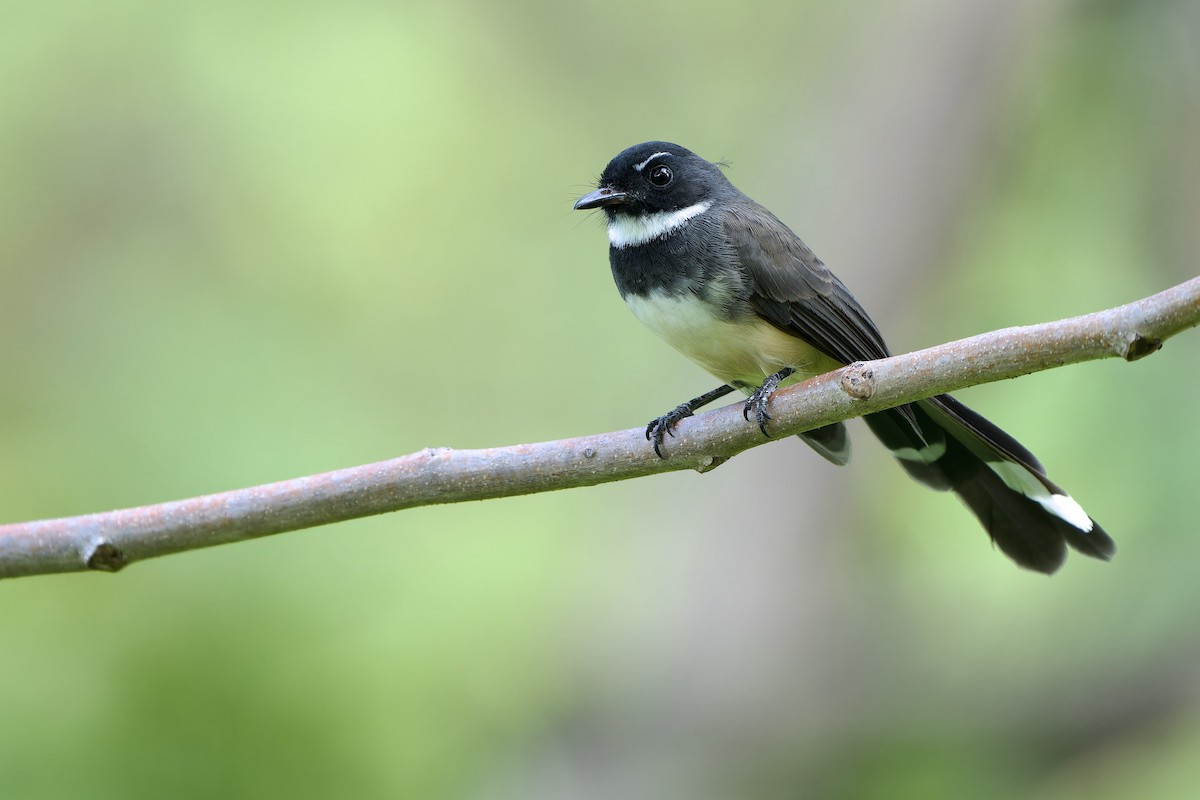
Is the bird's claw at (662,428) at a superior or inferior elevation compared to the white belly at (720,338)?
inferior

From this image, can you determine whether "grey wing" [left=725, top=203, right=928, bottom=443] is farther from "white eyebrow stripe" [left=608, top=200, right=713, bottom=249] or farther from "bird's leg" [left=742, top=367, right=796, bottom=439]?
"bird's leg" [left=742, top=367, right=796, bottom=439]

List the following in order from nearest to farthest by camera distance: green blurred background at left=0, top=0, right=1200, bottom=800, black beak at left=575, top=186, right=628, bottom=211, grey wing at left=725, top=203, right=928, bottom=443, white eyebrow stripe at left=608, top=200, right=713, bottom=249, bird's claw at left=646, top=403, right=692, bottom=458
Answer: bird's claw at left=646, top=403, right=692, bottom=458, grey wing at left=725, top=203, right=928, bottom=443, white eyebrow stripe at left=608, top=200, right=713, bottom=249, black beak at left=575, top=186, right=628, bottom=211, green blurred background at left=0, top=0, right=1200, bottom=800

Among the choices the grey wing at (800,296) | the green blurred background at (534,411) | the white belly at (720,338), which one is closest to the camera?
the white belly at (720,338)

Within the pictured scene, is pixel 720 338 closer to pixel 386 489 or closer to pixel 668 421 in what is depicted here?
pixel 668 421

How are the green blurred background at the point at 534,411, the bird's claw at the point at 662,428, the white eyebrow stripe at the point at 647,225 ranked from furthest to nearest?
the green blurred background at the point at 534,411 < the white eyebrow stripe at the point at 647,225 < the bird's claw at the point at 662,428

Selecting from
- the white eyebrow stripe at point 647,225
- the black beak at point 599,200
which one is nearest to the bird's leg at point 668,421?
the white eyebrow stripe at point 647,225

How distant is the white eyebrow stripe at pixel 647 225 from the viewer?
487cm

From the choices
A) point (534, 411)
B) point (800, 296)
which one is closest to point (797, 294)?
point (800, 296)

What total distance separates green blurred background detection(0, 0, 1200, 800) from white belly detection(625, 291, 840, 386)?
114 centimetres

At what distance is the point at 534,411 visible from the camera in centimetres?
943

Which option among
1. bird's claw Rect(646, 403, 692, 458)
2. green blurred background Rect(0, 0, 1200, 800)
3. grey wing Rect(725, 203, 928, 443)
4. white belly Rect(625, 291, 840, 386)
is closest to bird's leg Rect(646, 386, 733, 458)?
bird's claw Rect(646, 403, 692, 458)

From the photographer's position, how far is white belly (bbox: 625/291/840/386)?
4.57 m

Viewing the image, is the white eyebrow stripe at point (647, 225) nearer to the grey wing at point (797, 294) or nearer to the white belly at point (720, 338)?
the grey wing at point (797, 294)

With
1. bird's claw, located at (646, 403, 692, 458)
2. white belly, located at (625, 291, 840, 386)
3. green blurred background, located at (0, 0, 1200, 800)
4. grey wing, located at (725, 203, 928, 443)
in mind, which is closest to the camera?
bird's claw, located at (646, 403, 692, 458)
